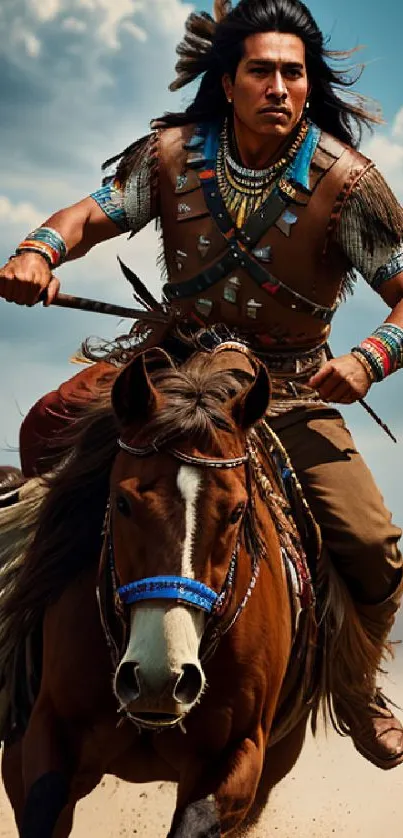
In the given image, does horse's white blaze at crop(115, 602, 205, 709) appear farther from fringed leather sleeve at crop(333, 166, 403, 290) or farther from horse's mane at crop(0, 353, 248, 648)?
fringed leather sleeve at crop(333, 166, 403, 290)

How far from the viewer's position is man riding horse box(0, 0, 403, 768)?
572 centimetres

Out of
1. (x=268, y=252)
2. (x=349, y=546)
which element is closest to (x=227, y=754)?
(x=349, y=546)

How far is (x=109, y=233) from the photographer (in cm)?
610

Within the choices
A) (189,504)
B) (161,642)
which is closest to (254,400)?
(189,504)

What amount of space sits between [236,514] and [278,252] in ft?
5.79

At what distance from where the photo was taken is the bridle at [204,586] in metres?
4.10

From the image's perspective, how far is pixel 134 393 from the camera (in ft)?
14.8

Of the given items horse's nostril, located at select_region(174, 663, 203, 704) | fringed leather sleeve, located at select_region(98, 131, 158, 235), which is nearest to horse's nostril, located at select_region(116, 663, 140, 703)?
horse's nostril, located at select_region(174, 663, 203, 704)

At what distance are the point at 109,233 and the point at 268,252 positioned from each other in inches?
30.7

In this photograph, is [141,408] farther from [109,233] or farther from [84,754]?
[109,233]

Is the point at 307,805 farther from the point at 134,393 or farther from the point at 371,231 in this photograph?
the point at 134,393

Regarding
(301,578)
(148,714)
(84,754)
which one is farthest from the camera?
(301,578)

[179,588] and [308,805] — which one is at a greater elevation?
[179,588]

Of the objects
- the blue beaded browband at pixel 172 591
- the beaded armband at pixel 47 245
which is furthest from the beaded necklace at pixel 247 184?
the blue beaded browband at pixel 172 591
